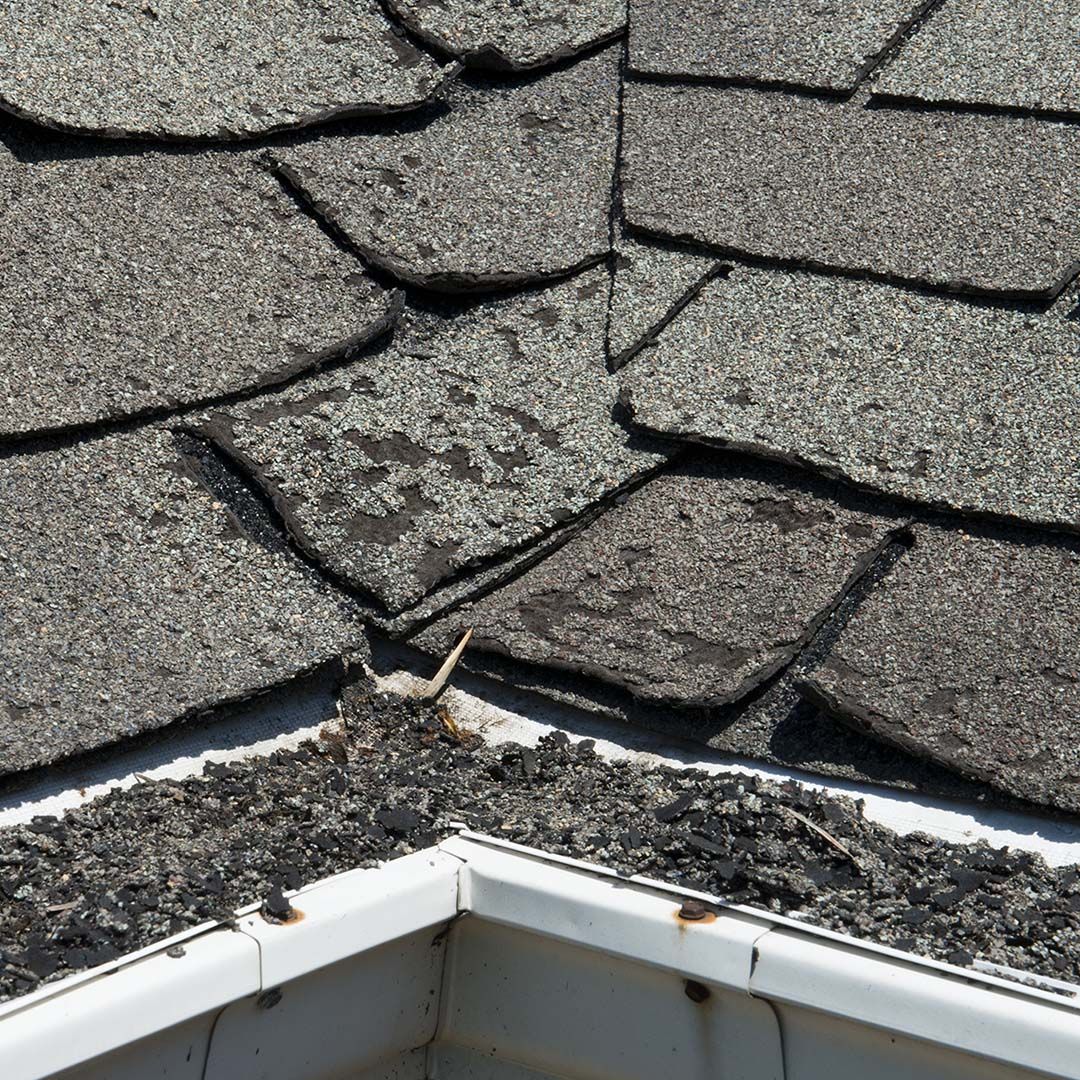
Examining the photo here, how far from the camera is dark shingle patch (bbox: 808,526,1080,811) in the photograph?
79.6 inches

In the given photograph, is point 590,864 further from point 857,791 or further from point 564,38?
point 564,38

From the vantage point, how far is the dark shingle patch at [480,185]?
276 centimetres

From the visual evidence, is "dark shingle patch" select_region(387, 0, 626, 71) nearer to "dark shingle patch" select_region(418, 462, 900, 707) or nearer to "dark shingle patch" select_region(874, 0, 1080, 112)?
"dark shingle patch" select_region(874, 0, 1080, 112)

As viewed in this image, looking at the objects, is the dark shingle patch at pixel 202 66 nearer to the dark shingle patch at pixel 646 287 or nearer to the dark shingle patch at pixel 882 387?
the dark shingle patch at pixel 646 287

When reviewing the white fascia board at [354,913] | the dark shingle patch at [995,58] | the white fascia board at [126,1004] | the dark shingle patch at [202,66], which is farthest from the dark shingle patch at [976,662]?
the dark shingle patch at [202,66]

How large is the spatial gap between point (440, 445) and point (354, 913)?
1.01 meters

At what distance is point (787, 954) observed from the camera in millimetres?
1572

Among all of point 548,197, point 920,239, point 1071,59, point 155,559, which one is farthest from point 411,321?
point 1071,59

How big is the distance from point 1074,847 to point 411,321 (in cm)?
141

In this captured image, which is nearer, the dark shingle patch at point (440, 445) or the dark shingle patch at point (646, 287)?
the dark shingle patch at point (440, 445)

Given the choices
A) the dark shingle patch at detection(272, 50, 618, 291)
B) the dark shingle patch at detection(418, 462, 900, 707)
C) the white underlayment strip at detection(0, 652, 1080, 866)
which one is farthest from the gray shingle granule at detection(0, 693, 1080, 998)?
the dark shingle patch at detection(272, 50, 618, 291)

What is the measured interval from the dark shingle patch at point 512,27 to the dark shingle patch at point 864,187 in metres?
0.29

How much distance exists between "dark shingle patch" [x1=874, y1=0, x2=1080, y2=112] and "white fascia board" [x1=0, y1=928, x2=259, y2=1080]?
7.04 feet

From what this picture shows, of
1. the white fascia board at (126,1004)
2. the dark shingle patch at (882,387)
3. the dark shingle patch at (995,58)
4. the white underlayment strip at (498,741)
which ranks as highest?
the dark shingle patch at (995,58)
